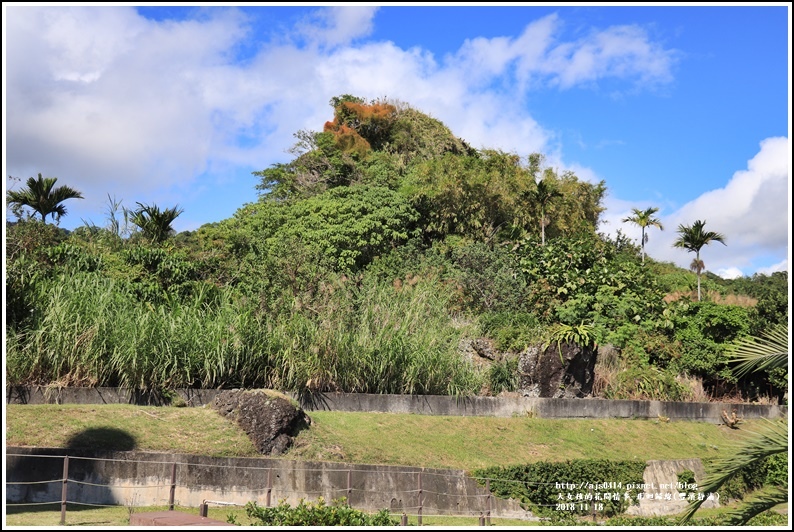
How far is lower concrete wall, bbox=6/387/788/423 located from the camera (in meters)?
13.7

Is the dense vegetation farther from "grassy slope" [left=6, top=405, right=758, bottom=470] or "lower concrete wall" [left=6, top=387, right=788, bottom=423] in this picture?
"grassy slope" [left=6, top=405, right=758, bottom=470]

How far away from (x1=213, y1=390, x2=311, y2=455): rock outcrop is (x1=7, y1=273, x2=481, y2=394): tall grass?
5.13 feet

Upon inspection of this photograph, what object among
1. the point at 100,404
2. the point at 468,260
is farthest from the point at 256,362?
the point at 468,260

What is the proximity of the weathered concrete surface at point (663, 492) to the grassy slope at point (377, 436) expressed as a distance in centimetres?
53

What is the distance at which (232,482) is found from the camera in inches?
458

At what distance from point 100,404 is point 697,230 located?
83.5 feet

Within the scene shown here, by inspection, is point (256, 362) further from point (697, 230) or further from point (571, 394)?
point (697, 230)

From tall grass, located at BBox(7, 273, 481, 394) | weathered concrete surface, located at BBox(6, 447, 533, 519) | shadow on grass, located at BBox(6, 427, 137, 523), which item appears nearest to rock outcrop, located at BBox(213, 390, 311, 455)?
weathered concrete surface, located at BBox(6, 447, 533, 519)

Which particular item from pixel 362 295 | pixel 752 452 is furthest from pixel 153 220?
pixel 752 452

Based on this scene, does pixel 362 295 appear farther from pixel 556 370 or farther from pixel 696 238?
pixel 696 238

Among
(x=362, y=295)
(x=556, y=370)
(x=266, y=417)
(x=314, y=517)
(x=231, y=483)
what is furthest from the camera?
(x=362, y=295)

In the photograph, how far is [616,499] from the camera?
13.5 m

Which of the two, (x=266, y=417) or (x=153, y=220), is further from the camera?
(x=153, y=220)

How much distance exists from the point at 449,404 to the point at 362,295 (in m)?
4.12
